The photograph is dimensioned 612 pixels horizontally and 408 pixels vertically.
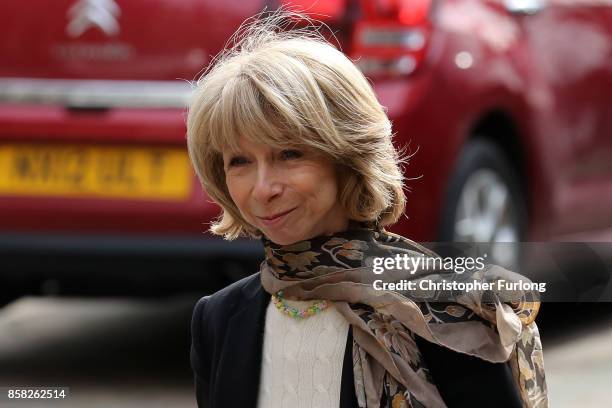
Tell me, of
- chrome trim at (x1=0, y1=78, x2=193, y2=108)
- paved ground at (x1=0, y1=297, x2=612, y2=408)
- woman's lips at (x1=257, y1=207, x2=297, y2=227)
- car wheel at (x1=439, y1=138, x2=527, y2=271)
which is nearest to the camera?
woman's lips at (x1=257, y1=207, x2=297, y2=227)

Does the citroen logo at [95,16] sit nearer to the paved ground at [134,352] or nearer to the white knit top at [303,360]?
the paved ground at [134,352]

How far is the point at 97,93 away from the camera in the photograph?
15.0ft

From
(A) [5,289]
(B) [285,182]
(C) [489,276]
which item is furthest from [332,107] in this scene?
(A) [5,289]

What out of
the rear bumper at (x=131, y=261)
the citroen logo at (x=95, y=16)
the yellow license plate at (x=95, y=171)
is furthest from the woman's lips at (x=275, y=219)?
the citroen logo at (x=95, y=16)

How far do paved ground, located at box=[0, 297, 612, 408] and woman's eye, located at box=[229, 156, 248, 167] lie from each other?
1983 millimetres

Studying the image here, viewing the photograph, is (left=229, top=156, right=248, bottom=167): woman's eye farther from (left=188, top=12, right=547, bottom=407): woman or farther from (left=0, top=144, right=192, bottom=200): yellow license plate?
(left=0, top=144, right=192, bottom=200): yellow license plate

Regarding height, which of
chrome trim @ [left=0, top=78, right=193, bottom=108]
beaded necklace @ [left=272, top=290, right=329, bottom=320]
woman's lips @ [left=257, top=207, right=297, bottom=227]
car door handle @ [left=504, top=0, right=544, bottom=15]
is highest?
car door handle @ [left=504, top=0, right=544, bottom=15]

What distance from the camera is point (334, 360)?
6.48ft

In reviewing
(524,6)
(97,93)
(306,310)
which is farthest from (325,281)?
(524,6)

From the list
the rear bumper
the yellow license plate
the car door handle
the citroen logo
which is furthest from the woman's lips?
the car door handle

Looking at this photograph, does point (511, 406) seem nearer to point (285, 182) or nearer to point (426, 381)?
point (426, 381)

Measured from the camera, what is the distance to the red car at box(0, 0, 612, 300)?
14.6 ft

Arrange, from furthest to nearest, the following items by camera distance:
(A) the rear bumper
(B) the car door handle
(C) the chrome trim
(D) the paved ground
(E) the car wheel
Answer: (B) the car door handle, (D) the paved ground, (E) the car wheel, (C) the chrome trim, (A) the rear bumper

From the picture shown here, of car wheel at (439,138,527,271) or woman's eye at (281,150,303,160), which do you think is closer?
woman's eye at (281,150,303,160)
